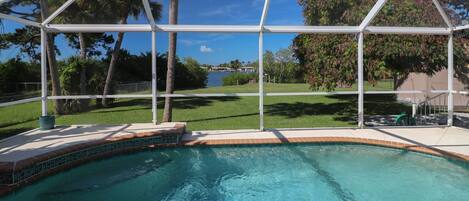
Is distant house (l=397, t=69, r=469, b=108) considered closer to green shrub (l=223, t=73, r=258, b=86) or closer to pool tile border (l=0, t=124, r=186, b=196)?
pool tile border (l=0, t=124, r=186, b=196)

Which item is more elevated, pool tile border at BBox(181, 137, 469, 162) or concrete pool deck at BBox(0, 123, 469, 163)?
concrete pool deck at BBox(0, 123, 469, 163)

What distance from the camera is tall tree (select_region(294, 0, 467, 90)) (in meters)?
8.47

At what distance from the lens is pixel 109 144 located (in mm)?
6781

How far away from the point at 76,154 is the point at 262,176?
3.14 metres

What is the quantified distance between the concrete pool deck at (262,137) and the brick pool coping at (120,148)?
19mm

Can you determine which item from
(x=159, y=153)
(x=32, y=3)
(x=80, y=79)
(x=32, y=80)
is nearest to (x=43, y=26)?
(x=159, y=153)

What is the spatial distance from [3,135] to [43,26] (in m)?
→ 2.84

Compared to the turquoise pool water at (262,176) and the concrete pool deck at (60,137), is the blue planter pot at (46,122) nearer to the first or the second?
the concrete pool deck at (60,137)

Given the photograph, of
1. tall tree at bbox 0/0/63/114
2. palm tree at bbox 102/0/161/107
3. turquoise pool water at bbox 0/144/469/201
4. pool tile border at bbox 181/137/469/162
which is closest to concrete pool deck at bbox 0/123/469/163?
pool tile border at bbox 181/137/469/162

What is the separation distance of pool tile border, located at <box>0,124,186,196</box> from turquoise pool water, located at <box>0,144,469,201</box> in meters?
0.14

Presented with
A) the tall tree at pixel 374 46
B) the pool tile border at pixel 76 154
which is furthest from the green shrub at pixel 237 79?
the pool tile border at pixel 76 154

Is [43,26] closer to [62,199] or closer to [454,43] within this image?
[62,199]

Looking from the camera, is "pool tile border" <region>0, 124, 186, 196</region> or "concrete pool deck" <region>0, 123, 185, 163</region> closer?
"pool tile border" <region>0, 124, 186, 196</region>

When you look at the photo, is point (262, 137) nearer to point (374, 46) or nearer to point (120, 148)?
point (120, 148)
